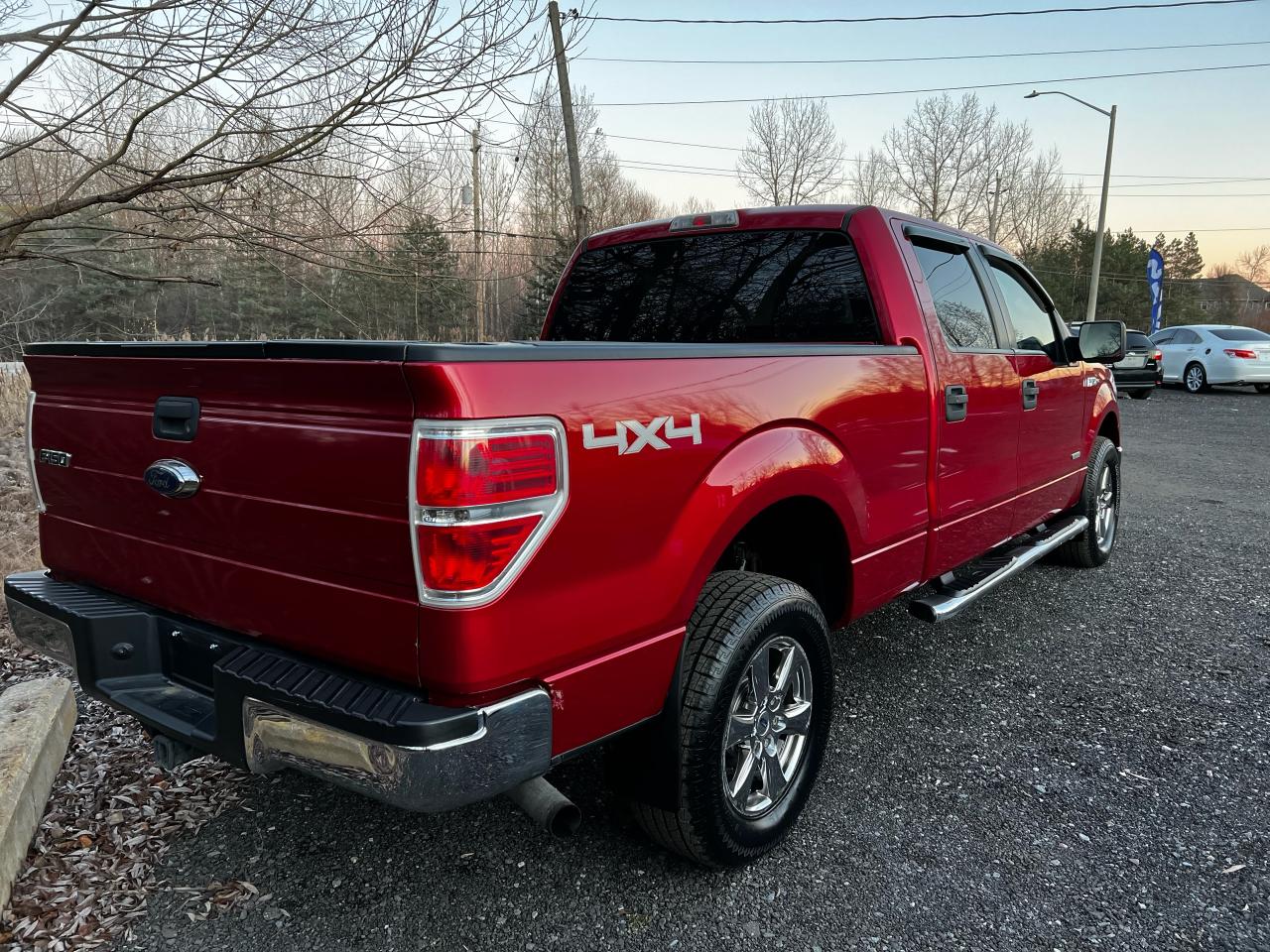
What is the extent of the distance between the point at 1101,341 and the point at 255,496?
4.44 metres

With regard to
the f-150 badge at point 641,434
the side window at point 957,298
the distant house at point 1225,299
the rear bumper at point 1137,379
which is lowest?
the rear bumper at point 1137,379

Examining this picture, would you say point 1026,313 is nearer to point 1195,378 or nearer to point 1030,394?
point 1030,394

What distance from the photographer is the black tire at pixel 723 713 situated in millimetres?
2113

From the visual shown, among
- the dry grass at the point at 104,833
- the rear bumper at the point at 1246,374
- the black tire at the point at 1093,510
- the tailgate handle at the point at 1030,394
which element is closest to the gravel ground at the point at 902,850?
the dry grass at the point at 104,833

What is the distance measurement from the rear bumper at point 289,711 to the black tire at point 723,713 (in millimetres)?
496

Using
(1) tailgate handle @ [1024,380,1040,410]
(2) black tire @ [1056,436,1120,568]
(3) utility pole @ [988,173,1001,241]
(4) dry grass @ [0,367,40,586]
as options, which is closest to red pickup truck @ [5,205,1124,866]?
(1) tailgate handle @ [1024,380,1040,410]

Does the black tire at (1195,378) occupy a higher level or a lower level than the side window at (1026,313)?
lower

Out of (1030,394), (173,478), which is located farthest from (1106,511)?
(173,478)

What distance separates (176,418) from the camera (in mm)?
1986

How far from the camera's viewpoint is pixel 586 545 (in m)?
1.76

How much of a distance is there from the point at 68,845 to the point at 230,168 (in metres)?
3.15

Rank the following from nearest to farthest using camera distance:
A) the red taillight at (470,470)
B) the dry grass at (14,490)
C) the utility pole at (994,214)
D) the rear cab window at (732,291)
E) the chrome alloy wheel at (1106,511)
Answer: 1. the red taillight at (470,470)
2. the rear cab window at (732,291)
3. the dry grass at (14,490)
4. the chrome alloy wheel at (1106,511)
5. the utility pole at (994,214)

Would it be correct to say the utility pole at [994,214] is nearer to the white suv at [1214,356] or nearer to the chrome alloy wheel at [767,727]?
the white suv at [1214,356]

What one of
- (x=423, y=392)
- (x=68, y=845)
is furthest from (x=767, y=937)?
(x=68, y=845)
